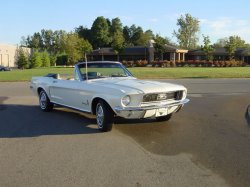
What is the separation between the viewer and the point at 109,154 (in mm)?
6629

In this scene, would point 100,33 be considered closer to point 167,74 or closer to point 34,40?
point 34,40

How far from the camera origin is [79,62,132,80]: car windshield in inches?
388

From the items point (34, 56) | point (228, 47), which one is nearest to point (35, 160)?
point (34, 56)

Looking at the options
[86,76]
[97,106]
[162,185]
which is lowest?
[162,185]

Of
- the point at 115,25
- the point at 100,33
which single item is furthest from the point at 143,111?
the point at 115,25

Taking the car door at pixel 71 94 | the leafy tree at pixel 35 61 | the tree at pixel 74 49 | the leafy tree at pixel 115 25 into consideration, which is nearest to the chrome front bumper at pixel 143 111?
the car door at pixel 71 94

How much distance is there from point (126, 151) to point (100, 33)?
105243 mm

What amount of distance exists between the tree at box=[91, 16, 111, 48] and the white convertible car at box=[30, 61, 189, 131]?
331 feet

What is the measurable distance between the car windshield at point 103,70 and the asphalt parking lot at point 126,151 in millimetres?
1128

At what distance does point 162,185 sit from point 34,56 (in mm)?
71306

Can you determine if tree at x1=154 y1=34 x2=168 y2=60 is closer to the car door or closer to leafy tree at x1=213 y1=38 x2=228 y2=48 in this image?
leafy tree at x1=213 y1=38 x2=228 y2=48

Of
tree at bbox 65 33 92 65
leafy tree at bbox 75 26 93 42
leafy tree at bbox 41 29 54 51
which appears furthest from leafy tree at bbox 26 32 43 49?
tree at bbox 65 33 92 65

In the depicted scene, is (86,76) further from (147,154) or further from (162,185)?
(162,185)

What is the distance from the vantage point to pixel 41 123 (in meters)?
9.70
